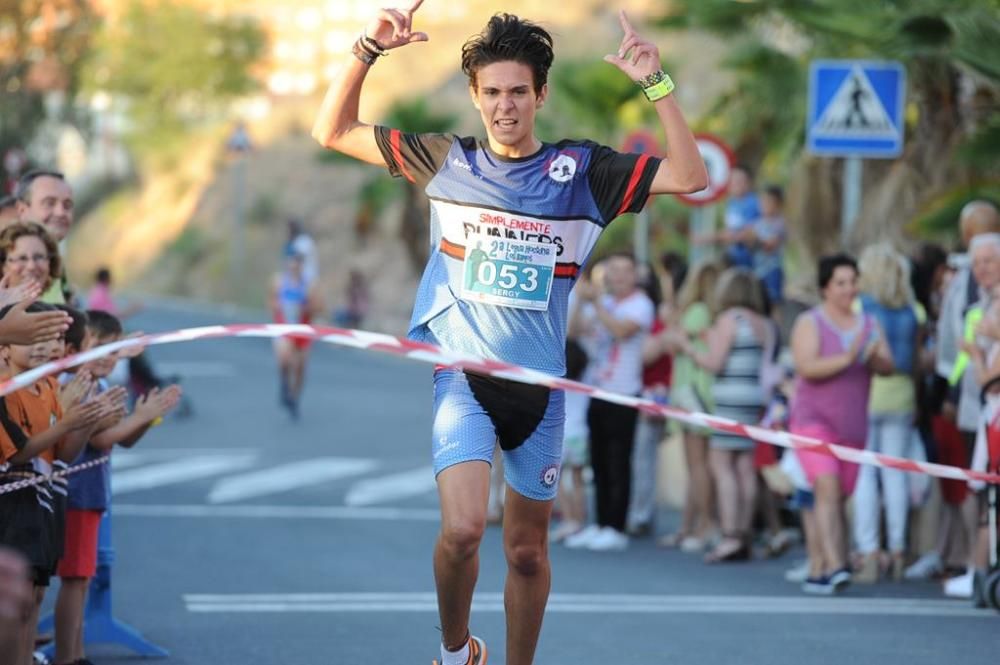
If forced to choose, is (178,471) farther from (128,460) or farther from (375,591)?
(375,591)

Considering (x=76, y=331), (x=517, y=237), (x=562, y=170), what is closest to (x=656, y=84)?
(x=562, y=170)

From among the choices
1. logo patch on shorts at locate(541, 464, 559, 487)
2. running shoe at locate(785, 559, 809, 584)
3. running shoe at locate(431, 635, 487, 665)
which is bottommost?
running shoe at locate(785, 559, 809, 584)

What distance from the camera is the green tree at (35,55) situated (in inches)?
1492

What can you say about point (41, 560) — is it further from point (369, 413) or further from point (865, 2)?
point (369, 413)

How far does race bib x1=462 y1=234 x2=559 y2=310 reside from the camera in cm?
688

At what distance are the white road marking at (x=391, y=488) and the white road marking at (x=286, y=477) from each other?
0.38 meters

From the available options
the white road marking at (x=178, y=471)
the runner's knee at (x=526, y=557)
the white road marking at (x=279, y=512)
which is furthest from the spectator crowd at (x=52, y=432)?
the white road marking at (x=178, y=471)

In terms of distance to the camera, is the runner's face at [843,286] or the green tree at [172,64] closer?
the runner's face at [843,286]

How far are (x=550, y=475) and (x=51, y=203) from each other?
3606mm

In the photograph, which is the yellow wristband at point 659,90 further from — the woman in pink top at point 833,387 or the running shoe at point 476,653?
the woman in pink top at point 833,387

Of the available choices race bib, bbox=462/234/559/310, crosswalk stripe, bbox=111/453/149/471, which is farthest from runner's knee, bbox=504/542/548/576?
crosswalk stripe, bbox=111/453/149/471

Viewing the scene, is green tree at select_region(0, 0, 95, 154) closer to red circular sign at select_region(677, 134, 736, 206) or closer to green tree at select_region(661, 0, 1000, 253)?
green tree at select_region(661, 0, 1000, 253)

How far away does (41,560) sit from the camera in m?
6.99

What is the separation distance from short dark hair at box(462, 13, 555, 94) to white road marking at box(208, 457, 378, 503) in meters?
8.95
